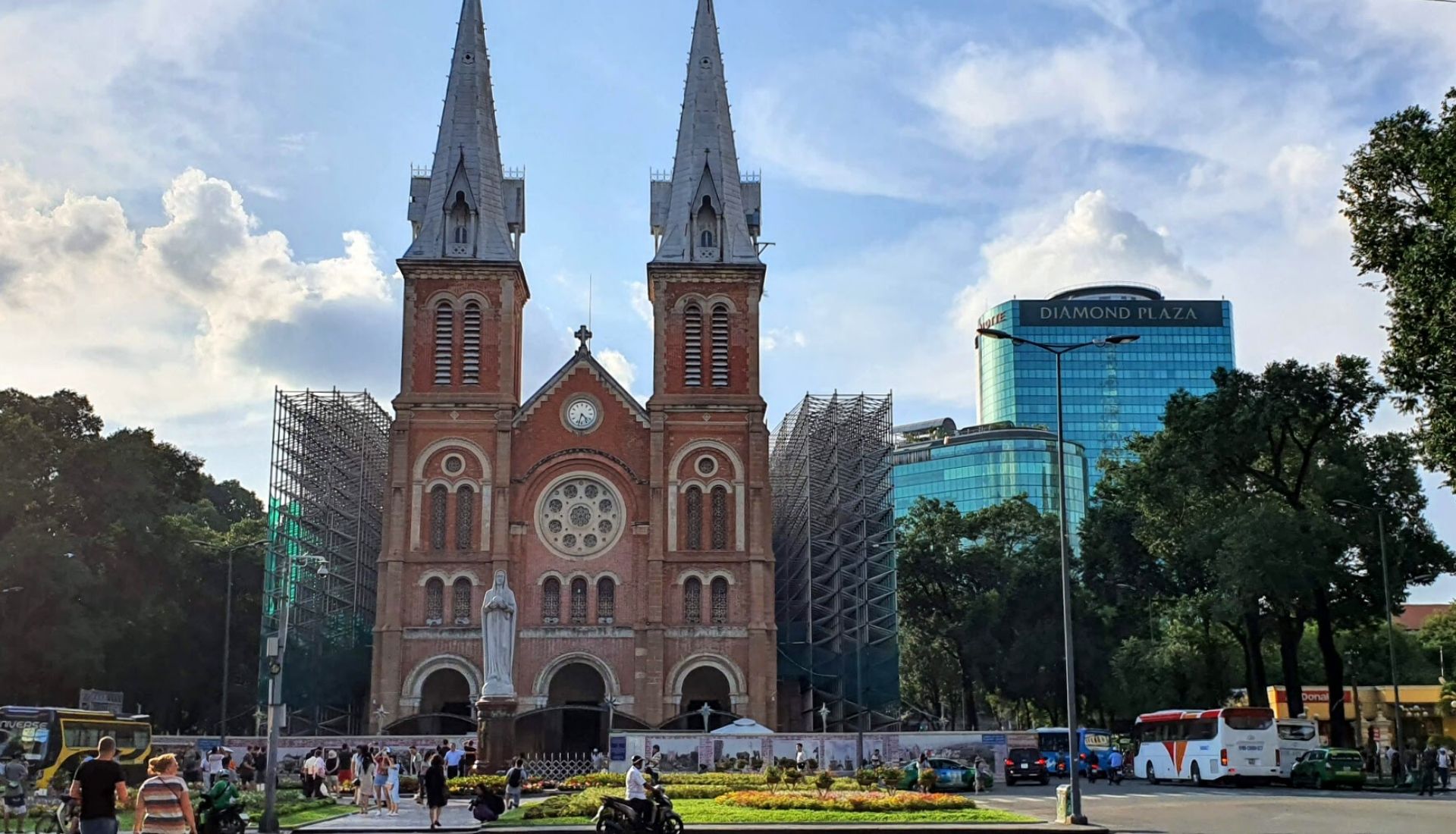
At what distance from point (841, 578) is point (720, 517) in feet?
27.1

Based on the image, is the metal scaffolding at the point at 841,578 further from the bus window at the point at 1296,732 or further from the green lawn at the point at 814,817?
the green lawn at the point at 814,817

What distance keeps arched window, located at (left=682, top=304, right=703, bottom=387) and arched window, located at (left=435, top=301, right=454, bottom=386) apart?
10.4 metres

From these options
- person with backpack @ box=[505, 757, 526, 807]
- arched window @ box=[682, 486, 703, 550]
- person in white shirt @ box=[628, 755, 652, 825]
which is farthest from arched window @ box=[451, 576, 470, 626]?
person in white shirt @ box=[628, 755, 652, 825]

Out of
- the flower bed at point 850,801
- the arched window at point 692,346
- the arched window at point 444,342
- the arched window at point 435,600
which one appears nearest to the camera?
the flower bed at point 850,801

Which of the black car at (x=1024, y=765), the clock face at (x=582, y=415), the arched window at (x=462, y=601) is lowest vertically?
the black car at (x=1024, y=765)

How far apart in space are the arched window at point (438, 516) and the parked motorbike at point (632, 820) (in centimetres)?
3995

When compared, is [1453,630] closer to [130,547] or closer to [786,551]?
[786,551]

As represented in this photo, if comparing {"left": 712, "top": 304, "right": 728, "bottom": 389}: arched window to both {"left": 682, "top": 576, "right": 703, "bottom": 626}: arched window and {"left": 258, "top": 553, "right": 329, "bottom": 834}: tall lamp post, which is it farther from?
{"left": 258, "top": 553, "right": 329, "bottom": 834}: tall lamp post

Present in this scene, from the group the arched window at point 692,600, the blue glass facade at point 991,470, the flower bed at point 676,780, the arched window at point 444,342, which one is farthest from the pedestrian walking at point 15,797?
the blue glass facade at point 991,470

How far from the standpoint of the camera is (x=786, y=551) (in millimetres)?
76625

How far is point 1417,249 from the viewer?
3120cm

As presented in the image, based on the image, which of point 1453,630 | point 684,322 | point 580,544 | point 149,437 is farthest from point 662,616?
point 1453,630

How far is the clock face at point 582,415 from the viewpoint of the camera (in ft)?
214

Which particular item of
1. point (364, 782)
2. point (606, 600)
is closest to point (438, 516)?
point (606, 600)
